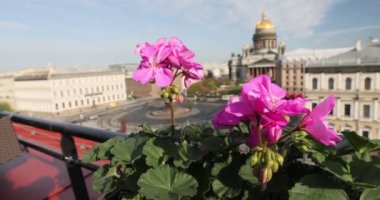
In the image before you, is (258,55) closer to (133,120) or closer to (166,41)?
(133,120)

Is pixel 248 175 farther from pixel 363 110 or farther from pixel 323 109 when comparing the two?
pixel 363 110

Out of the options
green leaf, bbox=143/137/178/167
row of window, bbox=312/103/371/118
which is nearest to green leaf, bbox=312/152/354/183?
green leaf, bbox=143/137/178/167

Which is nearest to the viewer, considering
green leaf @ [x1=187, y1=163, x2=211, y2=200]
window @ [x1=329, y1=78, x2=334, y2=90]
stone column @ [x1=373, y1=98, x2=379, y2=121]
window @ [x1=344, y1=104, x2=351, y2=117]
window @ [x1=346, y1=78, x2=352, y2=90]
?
green leaf @ [x1=187, y1=163, x2=211, y2=200]

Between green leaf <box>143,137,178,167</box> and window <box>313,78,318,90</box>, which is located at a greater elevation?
green leaf <box>143,137,178,167</box>

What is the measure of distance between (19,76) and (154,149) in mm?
55500

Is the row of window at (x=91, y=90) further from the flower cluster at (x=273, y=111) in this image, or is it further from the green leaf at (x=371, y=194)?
the green leaf at (x=371, y=194)

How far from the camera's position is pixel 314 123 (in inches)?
24.7

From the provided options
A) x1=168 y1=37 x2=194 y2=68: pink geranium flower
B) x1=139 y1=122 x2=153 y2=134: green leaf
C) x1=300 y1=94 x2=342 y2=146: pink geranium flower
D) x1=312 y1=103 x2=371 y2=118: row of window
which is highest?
x1=168 y1=37 x2=194 y2=68: pink geranium flower

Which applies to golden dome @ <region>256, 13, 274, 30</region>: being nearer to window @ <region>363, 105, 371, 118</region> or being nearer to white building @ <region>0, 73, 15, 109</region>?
window @ <region>363, 105, 371, 118</region>

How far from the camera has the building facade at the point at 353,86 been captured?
17.5m

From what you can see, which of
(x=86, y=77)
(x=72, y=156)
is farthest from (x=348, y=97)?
(x=86, y=77)

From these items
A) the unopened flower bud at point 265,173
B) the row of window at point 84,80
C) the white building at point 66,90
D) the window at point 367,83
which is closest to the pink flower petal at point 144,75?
the unopened flower bud at point 265,173

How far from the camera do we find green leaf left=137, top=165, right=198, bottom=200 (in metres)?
0.69

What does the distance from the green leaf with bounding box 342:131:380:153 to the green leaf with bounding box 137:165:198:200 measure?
0.37 m
